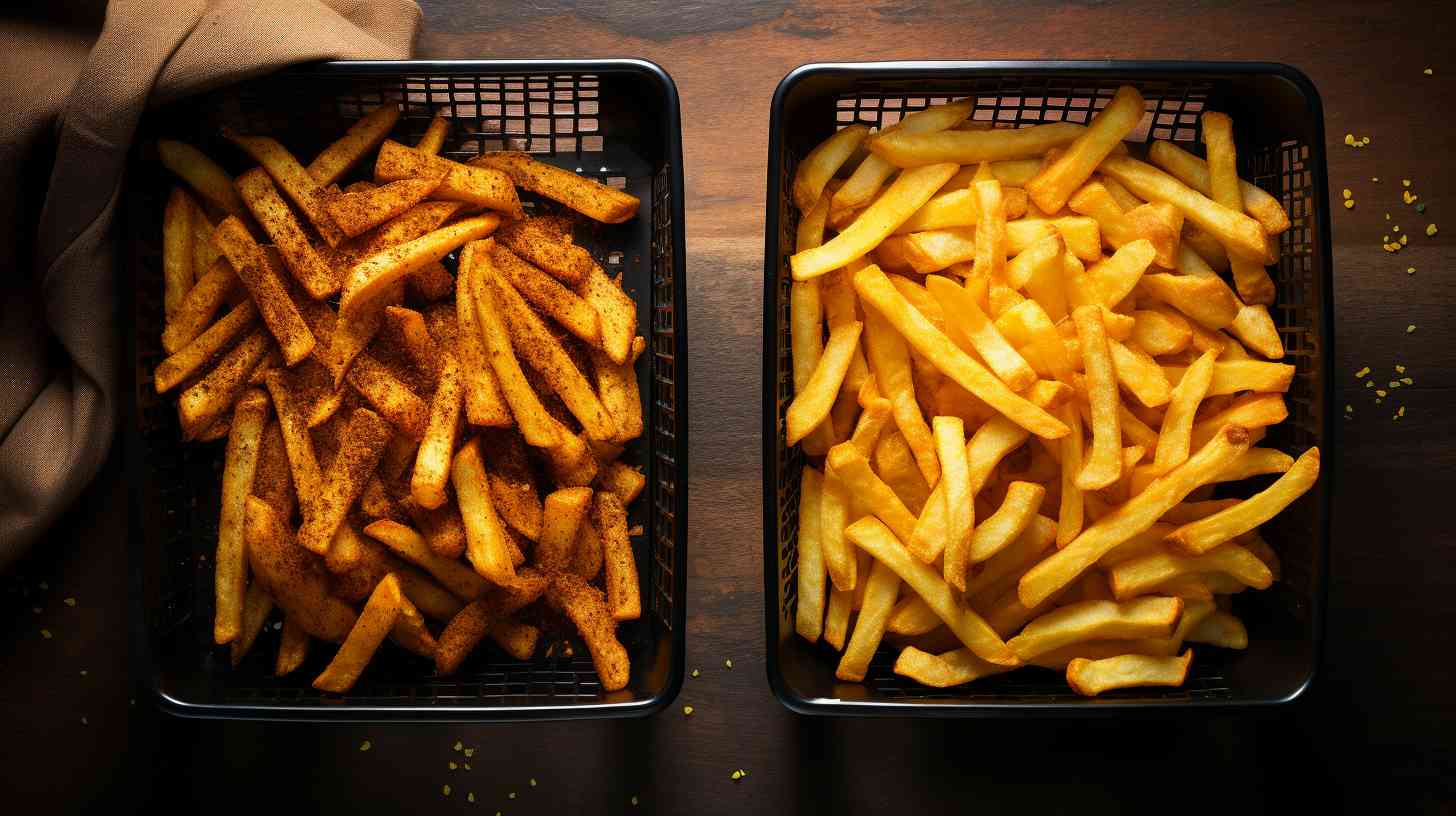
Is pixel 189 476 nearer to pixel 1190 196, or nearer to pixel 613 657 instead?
pixel 613 657

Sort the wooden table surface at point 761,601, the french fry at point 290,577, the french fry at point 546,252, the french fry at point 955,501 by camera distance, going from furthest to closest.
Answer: the wooden table surface at point 761,601 < the french fry at point 546,252 < the french fry at point 290,577 < the french fry at point 955,501

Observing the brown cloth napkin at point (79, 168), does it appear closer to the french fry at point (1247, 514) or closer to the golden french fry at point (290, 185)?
the golden french fry at point (290, 185)

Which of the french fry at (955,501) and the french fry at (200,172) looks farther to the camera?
the french fry at (200,172)

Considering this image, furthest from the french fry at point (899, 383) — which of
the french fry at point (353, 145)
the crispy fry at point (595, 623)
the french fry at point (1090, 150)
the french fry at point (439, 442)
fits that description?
the french fry at point (353, 145)

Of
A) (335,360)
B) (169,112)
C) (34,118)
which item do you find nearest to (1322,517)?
(335,360)

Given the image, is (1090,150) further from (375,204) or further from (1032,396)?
(375,204)

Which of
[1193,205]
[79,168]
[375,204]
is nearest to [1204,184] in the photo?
[1193,205]
